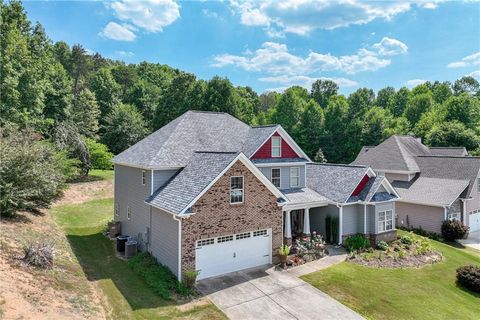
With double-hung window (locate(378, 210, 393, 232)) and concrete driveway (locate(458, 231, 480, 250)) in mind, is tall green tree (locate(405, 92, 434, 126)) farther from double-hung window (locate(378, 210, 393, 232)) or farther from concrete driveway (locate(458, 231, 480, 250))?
double-hung window (locate(378, 210, 393, 232))

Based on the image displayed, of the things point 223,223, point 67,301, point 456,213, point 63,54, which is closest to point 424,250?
point 456,213

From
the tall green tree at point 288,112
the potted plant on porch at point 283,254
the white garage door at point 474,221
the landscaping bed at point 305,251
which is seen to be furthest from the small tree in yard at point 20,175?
the tall green tree at point 288,112

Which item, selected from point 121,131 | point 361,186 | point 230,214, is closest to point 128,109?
point 121,131

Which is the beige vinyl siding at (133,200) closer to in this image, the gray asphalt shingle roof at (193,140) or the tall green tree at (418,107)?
the gray asphalt shingle roof at (193,140)

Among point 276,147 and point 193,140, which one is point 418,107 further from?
point 193,140

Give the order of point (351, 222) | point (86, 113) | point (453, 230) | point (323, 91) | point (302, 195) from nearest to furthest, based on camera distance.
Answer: point (302, 195)
point (351, 222)
point (453, 230)
point (86, 113)
point (323, 91)
